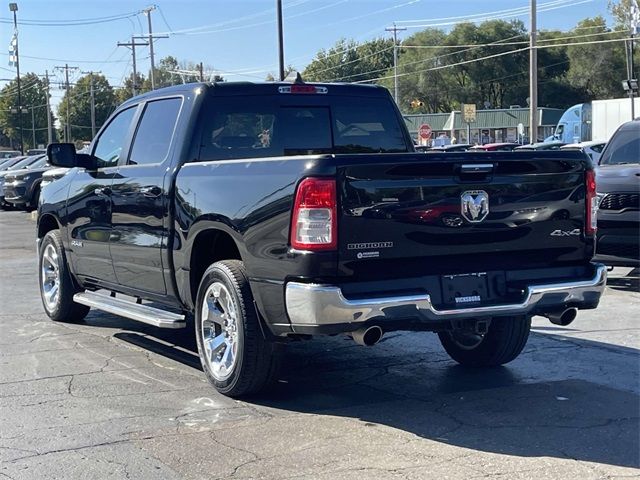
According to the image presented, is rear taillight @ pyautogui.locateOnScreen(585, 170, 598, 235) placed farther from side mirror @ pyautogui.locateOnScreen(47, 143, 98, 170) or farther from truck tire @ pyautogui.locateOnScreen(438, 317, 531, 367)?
side mirror @ pyautogui.locateOnScreen(47, 143, 98, 170)

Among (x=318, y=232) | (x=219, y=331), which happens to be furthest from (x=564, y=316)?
(x=219, y=331)

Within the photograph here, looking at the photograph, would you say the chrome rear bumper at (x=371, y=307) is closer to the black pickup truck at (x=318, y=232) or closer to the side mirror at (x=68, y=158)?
the black pickup truck at (x=318, y=232)

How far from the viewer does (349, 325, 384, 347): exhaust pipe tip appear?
4965mm

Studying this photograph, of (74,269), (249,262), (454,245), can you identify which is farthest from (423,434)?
(74,269)

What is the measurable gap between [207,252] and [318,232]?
1475 mm

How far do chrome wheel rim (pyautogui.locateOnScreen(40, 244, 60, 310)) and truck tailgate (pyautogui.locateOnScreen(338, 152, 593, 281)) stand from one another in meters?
4.45

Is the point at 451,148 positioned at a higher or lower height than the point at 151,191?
higher

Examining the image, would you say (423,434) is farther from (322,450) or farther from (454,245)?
(454,245)

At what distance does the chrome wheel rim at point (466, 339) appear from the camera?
660 cm

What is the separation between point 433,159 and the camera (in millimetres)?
5082

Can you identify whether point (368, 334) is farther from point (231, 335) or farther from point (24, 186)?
point (24, 186)

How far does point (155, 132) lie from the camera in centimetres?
695

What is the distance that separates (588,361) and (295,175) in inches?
122

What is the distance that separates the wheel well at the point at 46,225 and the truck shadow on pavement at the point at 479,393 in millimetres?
1794
